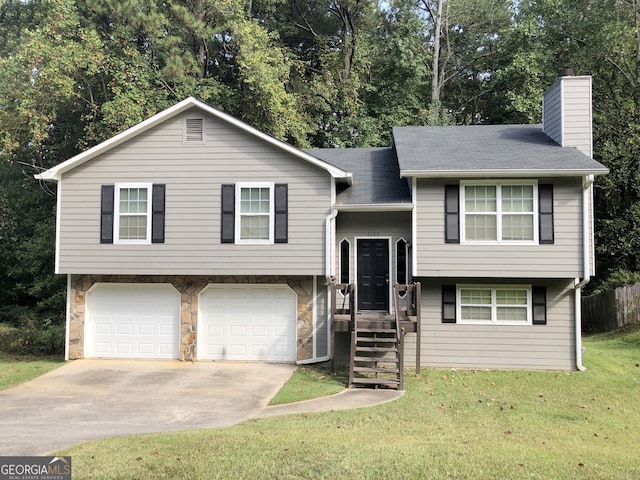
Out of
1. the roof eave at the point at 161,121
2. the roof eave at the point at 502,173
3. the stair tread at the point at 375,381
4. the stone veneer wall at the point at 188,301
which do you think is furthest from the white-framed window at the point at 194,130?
the stair tread at the point at 375,381

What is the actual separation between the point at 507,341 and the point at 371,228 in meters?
4.29

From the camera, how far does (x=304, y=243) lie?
1211 cm

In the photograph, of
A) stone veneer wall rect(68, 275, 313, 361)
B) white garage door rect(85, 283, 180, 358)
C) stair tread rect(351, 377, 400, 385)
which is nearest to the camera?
stair tread rect(351, 377, 400, 385)

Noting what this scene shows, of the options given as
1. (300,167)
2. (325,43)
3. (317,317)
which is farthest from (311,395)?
(325,43)

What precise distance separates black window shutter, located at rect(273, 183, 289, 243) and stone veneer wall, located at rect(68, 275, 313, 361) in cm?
117

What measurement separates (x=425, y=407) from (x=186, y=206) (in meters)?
7.27

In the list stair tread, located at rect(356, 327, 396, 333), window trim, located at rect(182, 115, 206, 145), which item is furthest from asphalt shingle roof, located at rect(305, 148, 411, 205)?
window trim, located at rect(182, 115, 206, 145)

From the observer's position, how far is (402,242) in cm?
1277

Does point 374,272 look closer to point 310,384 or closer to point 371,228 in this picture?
point 371,228

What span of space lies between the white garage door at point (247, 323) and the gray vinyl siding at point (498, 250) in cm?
353

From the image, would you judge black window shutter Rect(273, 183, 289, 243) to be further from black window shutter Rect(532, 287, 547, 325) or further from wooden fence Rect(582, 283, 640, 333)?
wooden fence Rect(582, 283, 640, 333)

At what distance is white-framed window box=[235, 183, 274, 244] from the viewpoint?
12.2m

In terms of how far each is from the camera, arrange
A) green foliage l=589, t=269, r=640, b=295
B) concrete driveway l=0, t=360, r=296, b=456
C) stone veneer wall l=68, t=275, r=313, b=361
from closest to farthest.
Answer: concrete driveway l=0, t=360, r=296, b=456
stone veneer wall l=68, t=275, r=313, b=361
green foliage l=589, t=269, r=640, b=295

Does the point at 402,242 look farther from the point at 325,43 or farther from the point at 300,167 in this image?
the point at 325,43
